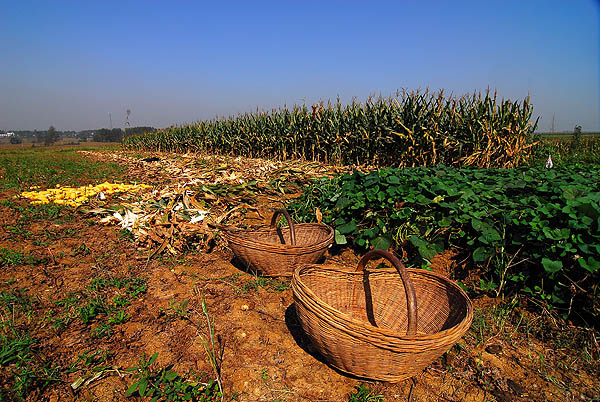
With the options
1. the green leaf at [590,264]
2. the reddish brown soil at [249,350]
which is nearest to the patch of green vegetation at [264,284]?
the reddish brown soil at [249,350]

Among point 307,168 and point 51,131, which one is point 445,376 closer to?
point 307,168

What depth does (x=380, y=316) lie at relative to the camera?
91.6 inches

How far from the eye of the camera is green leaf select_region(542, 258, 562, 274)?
2.14 metres

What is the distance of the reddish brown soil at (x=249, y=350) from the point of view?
1.69 metres

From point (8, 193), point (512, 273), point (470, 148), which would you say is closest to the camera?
point (512, 273)

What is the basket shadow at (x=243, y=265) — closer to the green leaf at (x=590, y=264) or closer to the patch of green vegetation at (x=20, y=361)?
the patch of green vegetation at (x=20, y=361)

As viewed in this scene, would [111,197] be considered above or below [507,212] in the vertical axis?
below

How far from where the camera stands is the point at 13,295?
2.52 meters

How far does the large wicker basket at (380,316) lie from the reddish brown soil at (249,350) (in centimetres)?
20

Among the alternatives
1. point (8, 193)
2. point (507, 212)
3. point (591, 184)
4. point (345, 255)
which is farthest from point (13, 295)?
point (8, 193)

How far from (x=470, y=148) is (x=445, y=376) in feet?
24.4

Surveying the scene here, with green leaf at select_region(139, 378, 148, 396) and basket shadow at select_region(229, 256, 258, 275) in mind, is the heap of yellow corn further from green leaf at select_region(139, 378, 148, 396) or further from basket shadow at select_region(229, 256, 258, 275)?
green leaf at select_region(139, 378, 148, 396)

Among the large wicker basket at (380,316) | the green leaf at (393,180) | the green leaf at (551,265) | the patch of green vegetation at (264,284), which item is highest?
the green leaf at (393,180)

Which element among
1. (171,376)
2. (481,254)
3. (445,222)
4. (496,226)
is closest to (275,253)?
(171,376)
